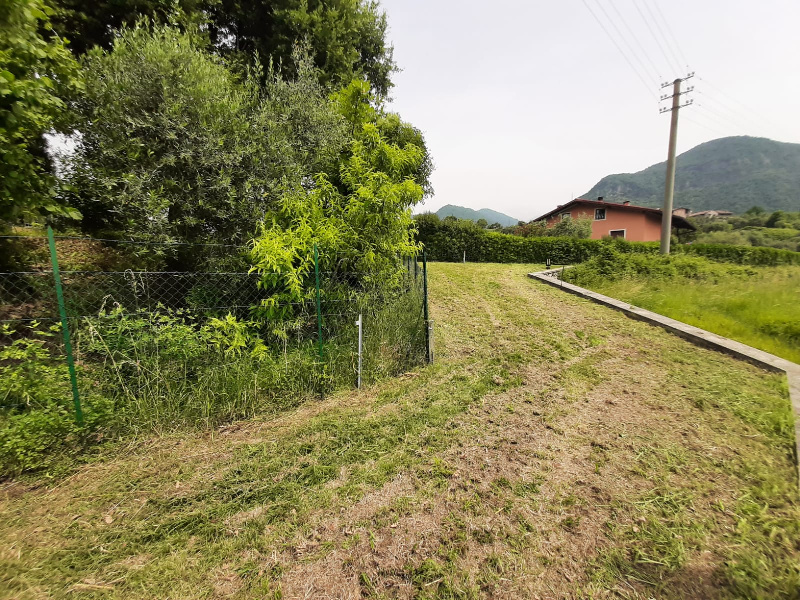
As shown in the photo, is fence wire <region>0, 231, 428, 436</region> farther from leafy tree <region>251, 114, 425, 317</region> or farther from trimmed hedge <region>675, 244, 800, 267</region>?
trimmed hedge <region>675, 244, 800, 267</region>

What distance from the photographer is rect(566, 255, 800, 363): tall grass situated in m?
5.52

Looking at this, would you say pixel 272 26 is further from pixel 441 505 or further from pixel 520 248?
pixel 520 248

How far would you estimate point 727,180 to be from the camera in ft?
303

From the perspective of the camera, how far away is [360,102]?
20.5ft

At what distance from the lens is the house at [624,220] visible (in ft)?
88.7

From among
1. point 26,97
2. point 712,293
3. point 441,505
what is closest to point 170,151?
point 26,97

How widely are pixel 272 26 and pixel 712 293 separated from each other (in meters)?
13.8

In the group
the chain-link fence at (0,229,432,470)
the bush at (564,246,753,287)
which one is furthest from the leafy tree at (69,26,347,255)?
the bush at (564,246,753,287)

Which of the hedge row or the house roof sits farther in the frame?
the house roof

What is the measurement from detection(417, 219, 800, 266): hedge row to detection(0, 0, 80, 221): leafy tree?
15.4m

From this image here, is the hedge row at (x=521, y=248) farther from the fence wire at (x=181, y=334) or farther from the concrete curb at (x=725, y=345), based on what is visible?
the fence wire at (x=181, y=334)

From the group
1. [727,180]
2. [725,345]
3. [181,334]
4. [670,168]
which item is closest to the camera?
[181,334]

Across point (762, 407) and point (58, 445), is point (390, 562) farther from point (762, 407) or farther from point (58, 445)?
point (762, 407)

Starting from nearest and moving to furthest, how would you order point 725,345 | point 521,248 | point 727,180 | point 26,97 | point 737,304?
point 26,97
point 725,345
point 737,304
point 521,248
point 727,180
